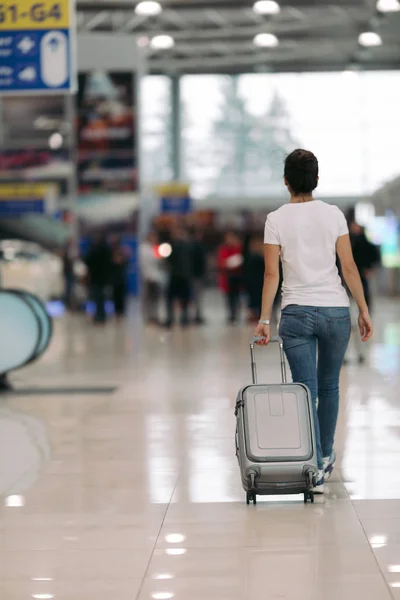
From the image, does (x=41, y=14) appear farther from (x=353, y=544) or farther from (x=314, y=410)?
(x=353, y=544)

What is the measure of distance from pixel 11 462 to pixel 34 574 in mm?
2481

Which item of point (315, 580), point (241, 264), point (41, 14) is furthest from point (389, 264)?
point (315, 580)

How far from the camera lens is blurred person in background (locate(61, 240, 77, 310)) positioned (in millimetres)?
26016

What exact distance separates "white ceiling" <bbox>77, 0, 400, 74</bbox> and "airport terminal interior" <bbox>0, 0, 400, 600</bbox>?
0.31 meters

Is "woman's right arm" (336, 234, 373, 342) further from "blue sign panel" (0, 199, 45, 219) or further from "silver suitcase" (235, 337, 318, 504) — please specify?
"blue sign panel" (0, 199, 45, 219)

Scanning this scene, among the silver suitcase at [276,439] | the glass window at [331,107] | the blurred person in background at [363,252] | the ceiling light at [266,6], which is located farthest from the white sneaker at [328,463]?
the glass window at [331,107]

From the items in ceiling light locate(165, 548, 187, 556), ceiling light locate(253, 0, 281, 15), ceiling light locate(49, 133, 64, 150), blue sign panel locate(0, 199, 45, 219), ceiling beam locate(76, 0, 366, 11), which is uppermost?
ceiling beam locate(76, 0, 366, 11)

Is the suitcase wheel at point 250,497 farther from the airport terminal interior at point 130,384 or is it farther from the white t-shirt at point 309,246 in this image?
the white t-shirt at point 309,246

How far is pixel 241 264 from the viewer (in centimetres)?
1975

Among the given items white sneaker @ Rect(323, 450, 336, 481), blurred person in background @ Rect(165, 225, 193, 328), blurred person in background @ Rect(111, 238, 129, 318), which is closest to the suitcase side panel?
white sneaker @ Rect(323, 450, 336, 481)

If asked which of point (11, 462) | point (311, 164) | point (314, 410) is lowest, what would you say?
point (11, 462)

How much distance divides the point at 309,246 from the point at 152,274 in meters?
14.8

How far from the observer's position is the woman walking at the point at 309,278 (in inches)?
208

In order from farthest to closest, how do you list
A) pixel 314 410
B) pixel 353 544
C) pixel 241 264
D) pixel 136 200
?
pixel 136 200 → pixel 241 264 → pixel 314 410 → pixel 353 544
